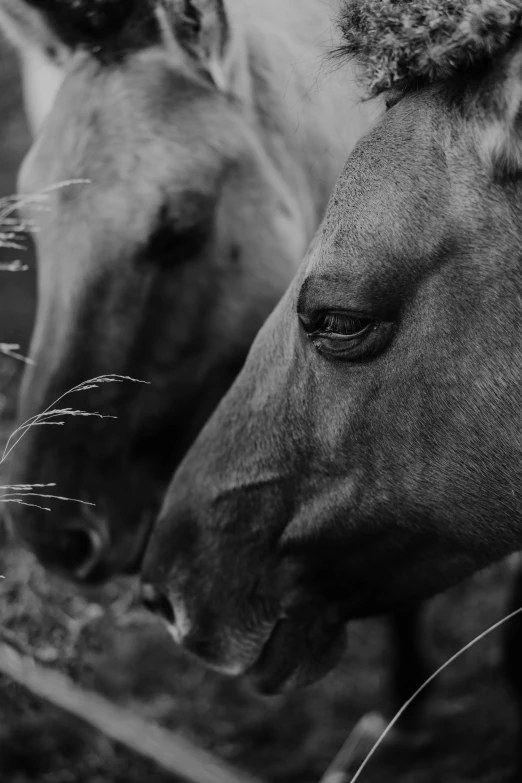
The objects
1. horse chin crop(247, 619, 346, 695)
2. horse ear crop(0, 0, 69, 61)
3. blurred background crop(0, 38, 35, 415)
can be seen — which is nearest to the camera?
horse chin crop(247, 619, 346, 695)

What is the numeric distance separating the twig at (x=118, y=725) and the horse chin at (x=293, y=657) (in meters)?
0.44

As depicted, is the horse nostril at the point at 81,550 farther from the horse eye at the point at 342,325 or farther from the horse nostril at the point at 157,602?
the horse eye at the point at 342,325

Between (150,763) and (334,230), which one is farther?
(150,763)

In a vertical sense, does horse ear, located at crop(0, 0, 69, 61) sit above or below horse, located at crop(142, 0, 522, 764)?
above

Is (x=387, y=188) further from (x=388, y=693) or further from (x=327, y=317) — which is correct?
(x=388, y=693)

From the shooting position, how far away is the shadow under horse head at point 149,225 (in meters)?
2.70

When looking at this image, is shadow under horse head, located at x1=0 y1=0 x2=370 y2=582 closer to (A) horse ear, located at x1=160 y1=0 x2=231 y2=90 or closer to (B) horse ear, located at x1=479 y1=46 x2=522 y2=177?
(A) horse ear, located at x1=160 y1=0 x2=231 y2=90

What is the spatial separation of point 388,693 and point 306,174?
2.45 m

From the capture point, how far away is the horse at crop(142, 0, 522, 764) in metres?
1.80

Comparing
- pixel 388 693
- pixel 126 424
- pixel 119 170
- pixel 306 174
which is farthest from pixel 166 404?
pixel 388 693

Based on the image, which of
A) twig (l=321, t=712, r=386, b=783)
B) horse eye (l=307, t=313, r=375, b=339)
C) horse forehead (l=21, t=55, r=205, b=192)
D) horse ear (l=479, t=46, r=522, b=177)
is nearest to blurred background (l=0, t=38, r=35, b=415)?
horse forehead (l=21, t=55, r=205, b=192)

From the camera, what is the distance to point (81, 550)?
112 inches

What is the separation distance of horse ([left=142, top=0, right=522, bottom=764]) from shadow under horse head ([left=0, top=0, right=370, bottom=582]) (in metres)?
0.56

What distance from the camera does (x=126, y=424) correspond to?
282 cm
